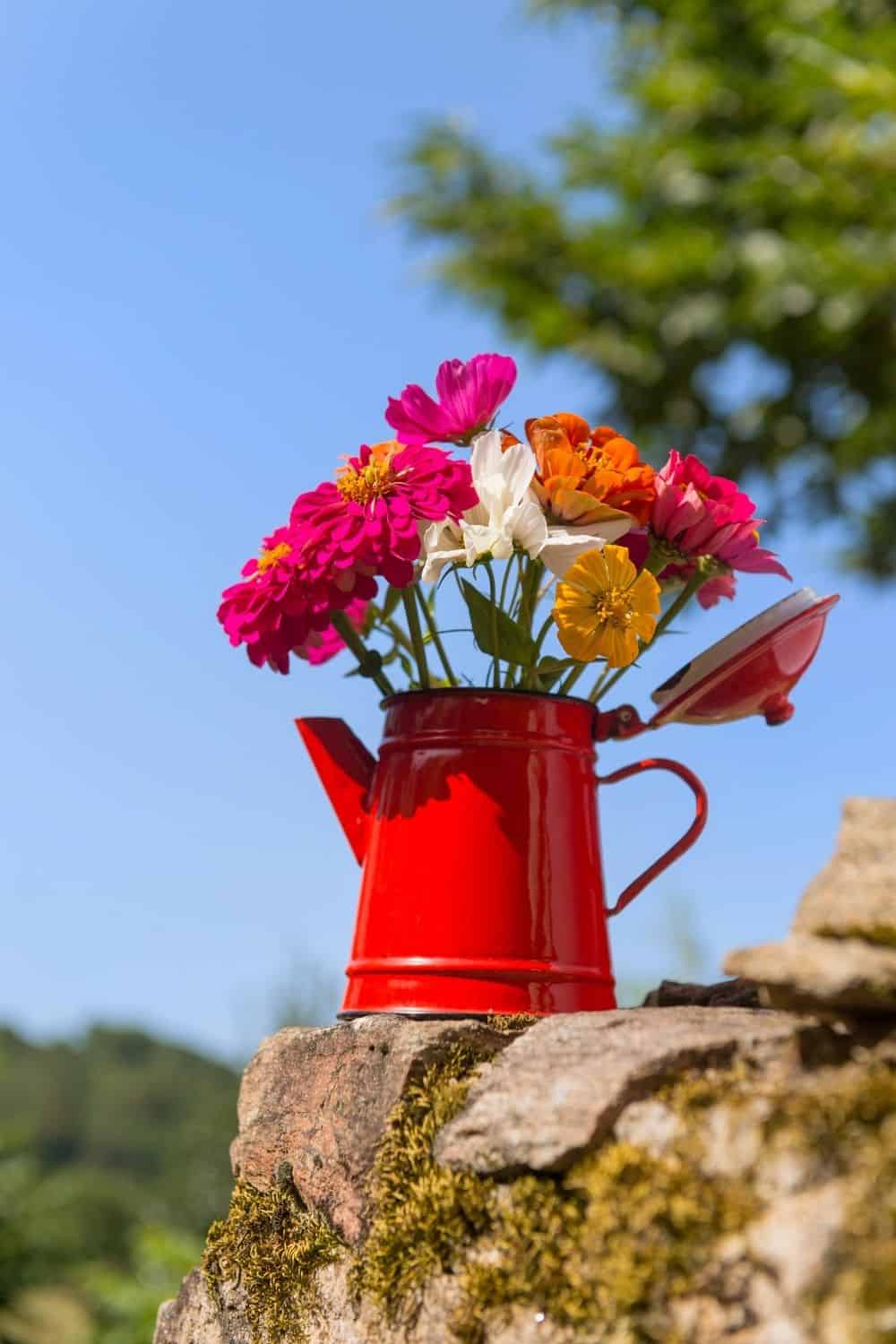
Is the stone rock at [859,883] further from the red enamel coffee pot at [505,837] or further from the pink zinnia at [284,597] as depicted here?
the pink zinnia at [284,597]

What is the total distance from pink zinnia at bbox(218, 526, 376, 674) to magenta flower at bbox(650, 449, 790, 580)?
30cm

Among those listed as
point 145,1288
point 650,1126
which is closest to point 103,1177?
point 145,1288

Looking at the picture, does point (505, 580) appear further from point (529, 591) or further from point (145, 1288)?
point (145, 1288)

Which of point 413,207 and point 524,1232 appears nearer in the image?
point 524,1232

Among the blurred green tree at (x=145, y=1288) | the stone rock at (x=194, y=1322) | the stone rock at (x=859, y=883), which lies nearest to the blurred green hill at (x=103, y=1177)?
the blurred green tree at (x=145, y=1288)

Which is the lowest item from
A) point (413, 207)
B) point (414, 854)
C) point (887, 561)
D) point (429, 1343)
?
point (429, 1343)

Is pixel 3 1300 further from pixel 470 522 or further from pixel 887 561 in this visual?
pixel 887 561

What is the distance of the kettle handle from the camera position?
1290 millimetres

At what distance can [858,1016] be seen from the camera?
82 centimetres

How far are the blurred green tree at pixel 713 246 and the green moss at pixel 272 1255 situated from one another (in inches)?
189

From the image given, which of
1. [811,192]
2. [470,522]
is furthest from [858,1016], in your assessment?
[811,192]

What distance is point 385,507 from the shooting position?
1182 millimetres

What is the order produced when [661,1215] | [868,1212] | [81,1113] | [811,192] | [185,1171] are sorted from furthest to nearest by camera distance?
[81,1113]
[185,1171]
[811,192]
[661,1215]
[868,1212]

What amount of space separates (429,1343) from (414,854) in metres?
0.42
